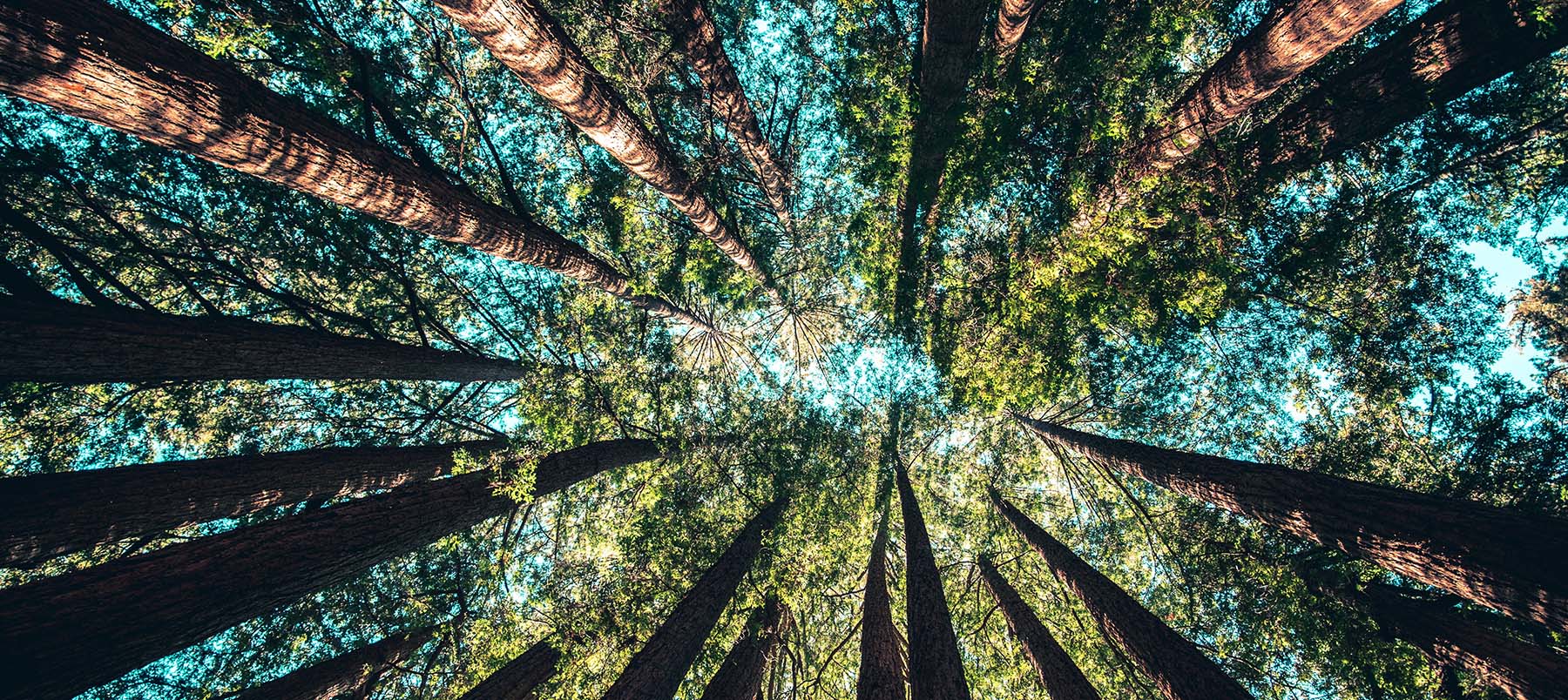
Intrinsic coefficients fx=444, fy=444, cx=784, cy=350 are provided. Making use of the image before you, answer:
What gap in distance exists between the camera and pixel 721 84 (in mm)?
6848

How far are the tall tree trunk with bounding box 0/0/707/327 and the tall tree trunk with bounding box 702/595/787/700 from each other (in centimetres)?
825

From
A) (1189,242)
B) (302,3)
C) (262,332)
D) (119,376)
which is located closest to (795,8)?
(302,3)

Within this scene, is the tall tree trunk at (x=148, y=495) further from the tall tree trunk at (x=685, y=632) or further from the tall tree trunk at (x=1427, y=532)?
the tall tree trunk at (x=1427, y=532)

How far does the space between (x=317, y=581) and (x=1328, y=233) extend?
1496cm

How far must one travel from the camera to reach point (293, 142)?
3672mm

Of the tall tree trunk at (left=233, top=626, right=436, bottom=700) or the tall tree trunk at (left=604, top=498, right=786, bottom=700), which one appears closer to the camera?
the tall tree trunk at (left=604, top=498, right=786, bottom=700)

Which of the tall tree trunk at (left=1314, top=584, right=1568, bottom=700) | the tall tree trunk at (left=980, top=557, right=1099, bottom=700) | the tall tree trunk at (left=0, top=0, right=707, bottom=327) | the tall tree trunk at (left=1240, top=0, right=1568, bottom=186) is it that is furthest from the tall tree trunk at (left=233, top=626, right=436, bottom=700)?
the tall tree trunk at (left=1314, top=584, right=1568, bottom=700)

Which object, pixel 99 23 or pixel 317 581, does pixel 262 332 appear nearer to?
pixel 317 581

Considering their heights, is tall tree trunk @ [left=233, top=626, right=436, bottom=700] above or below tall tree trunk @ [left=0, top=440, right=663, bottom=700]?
below

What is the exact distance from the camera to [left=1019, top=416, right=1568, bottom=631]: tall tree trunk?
3.70 meters

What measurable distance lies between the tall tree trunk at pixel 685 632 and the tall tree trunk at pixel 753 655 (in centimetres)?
71

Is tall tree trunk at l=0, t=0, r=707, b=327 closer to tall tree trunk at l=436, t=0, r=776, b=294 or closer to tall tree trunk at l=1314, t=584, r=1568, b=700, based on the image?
tall tree trunk at l=436, t=0, r=776, b=294

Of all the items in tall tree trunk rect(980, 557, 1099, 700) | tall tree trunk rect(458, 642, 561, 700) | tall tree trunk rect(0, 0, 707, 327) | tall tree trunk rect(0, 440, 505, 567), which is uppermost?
tall tree trunk rect(0, 0, 707, 327)

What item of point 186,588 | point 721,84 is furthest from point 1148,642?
point 186,588
